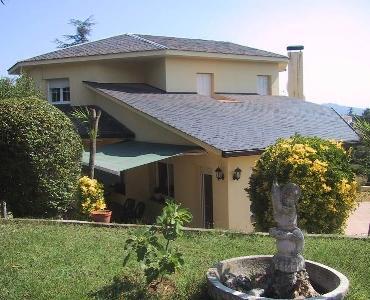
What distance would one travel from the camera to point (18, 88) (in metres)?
23.6

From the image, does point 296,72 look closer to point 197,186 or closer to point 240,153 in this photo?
point 197,186

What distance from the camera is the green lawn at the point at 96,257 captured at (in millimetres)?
7607

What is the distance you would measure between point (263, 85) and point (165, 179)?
39.5 ft

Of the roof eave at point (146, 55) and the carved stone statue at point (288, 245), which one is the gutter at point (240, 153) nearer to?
the carved stone statue at point (288, 245)

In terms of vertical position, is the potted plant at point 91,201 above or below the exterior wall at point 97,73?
below

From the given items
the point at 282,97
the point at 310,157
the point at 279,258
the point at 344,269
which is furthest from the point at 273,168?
the point at 282,97

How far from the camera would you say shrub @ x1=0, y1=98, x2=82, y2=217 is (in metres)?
14.3

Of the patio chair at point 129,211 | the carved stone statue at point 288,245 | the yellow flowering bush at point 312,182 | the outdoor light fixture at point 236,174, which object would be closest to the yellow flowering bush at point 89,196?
the patio chair at point 129,211

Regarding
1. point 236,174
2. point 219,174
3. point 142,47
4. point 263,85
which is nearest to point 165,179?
point 219,174

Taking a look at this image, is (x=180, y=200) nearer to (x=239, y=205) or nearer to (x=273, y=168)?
(x=239, y=205)

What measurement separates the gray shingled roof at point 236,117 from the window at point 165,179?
2.45 meters

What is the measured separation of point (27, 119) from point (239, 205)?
7.76 m

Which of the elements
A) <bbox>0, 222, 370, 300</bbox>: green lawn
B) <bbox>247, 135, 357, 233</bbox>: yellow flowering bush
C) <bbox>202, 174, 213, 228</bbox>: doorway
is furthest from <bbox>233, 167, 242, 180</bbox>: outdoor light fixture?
<bbox>0, 222, 370, 300</bbox>: green lawn

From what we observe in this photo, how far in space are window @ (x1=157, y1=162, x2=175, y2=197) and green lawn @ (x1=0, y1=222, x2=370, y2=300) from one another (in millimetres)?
7890
